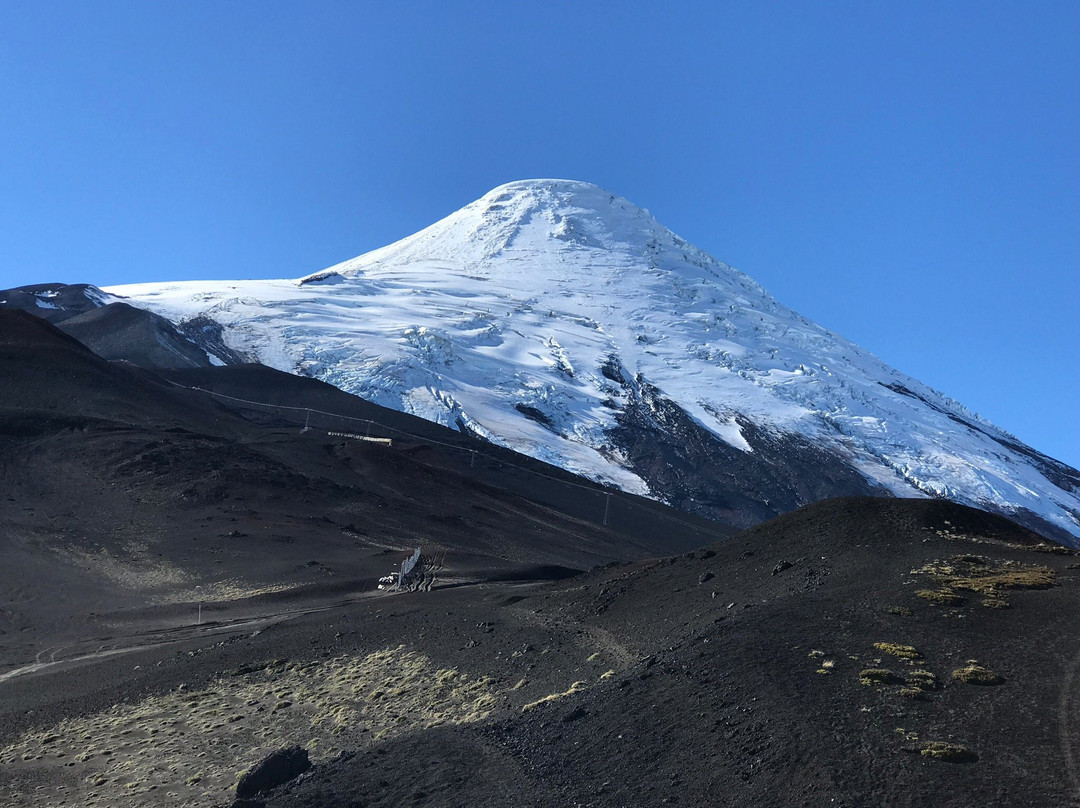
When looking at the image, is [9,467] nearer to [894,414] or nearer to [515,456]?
[515,456]

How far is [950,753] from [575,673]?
8014 mm

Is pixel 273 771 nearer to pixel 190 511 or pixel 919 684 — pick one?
pixel 919 684

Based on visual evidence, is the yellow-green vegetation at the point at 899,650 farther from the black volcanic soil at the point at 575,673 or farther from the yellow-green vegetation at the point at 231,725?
the yellow-green vegetation at the point at 231,725

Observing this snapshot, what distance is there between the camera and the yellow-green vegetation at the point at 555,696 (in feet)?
61.4

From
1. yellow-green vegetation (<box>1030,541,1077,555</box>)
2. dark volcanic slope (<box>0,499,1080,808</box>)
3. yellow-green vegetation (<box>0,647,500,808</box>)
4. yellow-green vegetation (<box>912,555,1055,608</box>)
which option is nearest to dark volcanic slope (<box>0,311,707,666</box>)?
yellow-green vegetation (<box>0,647,500,808</box>)

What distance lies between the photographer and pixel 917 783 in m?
13.1

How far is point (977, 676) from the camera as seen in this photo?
16000 millimetres

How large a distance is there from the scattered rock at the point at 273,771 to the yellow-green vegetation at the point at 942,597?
453 inches

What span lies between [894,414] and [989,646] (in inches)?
5397

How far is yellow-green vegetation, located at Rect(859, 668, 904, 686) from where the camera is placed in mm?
16109

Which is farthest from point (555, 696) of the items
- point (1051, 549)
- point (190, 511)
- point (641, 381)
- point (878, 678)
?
point (641, 381)

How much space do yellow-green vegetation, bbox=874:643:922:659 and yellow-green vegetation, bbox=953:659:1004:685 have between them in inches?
33.1

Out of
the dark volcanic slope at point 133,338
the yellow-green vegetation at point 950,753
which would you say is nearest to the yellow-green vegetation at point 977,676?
the yellow-green vegetation at point 950,753

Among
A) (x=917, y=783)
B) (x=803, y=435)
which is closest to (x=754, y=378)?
(x=803, y=435)
